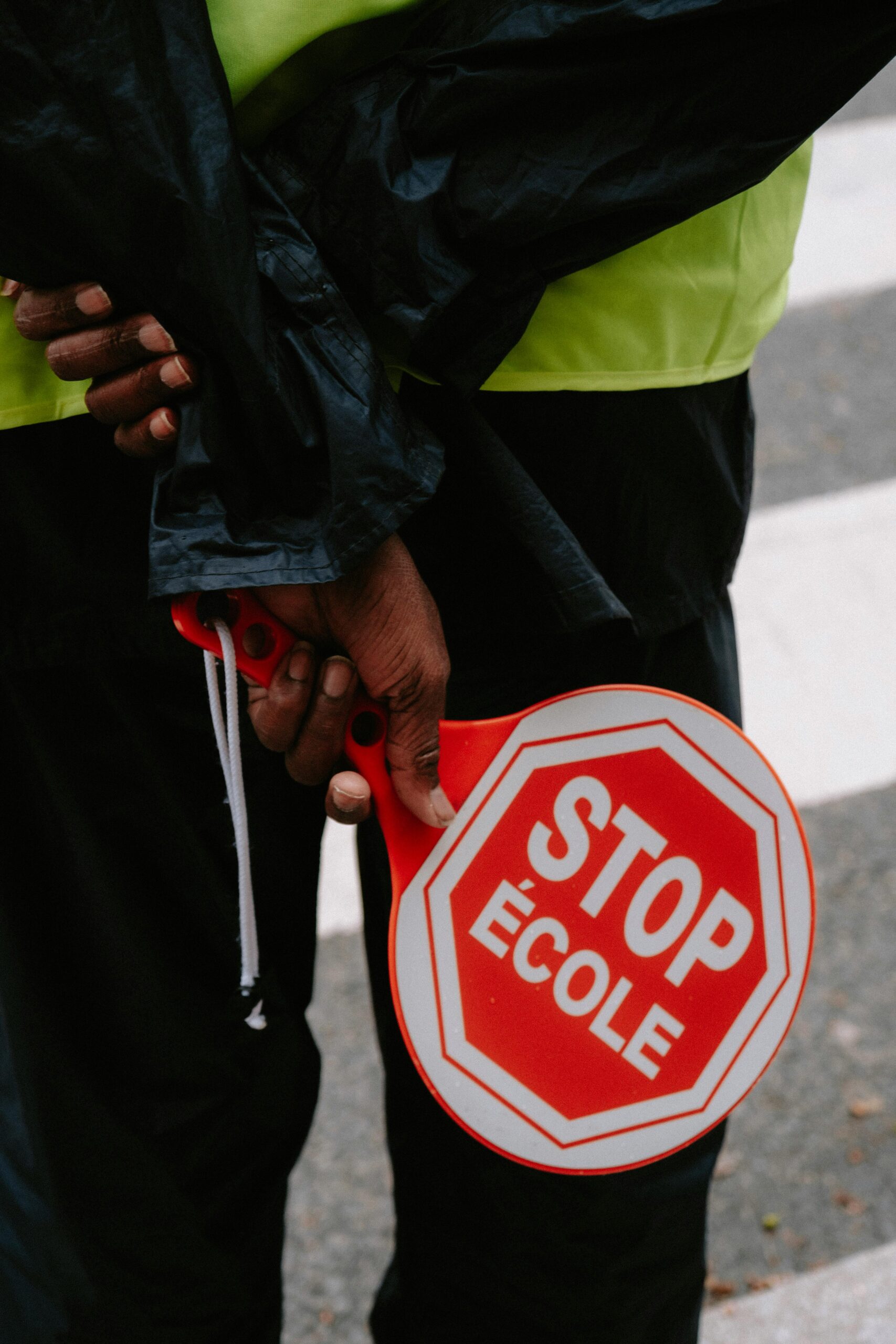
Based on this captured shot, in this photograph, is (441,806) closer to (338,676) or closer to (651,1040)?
(338,676)

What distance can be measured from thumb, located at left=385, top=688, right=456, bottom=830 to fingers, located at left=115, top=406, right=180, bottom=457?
0.80 ft

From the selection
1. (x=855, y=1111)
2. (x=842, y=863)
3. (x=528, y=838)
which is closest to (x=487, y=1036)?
(x=528, y=838)

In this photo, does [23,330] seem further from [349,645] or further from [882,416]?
[882,416]

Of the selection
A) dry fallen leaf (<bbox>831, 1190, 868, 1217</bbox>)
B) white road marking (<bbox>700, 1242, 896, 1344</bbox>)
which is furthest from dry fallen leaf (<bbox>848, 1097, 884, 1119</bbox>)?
white road marking (<bbox>700, 1242, 896, 1344</bbox>)

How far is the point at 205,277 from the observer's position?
804 millimetres

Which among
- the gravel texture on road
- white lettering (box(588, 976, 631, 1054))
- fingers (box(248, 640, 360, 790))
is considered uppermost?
fingers (box(248, 640, 360, 790))

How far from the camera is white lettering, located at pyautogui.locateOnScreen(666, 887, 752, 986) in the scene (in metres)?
1.05

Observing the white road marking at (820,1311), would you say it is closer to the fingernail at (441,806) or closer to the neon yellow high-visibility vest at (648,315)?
the fingernail at (441,806)

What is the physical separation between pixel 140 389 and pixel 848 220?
158 inches

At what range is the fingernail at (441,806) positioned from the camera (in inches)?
38.4

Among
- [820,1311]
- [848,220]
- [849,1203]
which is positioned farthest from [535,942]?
[848,220]

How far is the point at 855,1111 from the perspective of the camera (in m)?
1.91

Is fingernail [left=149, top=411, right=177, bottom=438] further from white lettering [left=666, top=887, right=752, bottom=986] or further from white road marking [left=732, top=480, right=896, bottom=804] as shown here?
white road marking [left=732, top=480, right=896, bottom=804]

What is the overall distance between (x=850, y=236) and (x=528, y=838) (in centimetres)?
388
